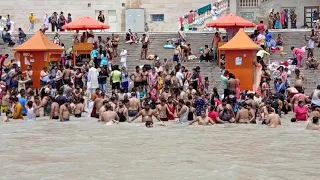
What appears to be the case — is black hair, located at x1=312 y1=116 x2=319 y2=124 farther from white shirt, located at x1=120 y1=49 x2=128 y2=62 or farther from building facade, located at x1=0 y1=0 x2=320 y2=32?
building facade, located at x1=0 y1=0 x2=320 y2=32

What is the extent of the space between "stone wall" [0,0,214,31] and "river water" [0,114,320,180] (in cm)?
2221

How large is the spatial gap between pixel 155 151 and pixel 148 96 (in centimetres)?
780

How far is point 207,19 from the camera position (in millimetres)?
40969

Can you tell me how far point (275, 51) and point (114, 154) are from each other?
1664 cm

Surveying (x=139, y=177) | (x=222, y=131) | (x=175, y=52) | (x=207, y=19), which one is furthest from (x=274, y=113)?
(x=207, y=19)

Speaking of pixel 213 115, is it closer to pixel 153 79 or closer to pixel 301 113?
pixel 301 113

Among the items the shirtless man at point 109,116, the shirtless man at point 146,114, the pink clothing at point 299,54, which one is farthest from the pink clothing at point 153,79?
the pink clothing at point 299,54

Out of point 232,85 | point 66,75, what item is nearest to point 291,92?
point 232,85

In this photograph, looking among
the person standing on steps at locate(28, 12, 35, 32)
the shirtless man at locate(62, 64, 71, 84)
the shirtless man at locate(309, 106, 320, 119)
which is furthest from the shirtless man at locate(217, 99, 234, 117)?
the person standing on steps at locate(28, 12, 35, 32)

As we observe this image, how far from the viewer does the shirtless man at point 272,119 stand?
21969mm

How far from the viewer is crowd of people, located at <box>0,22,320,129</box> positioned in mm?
22844

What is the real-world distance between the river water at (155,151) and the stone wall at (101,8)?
22.2m

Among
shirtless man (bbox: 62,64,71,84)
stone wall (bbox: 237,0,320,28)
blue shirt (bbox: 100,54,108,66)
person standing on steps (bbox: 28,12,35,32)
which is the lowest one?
shirtless man (bbox: 62,64,71,84)

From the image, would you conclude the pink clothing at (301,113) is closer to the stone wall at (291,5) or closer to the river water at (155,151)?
the river water at (155,151)
